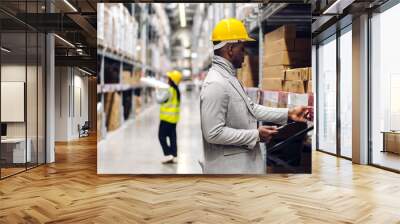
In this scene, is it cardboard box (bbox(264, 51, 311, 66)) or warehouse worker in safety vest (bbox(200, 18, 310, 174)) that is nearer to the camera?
warehouse worker in safety vest (bbox(200, 18, 310, 174))

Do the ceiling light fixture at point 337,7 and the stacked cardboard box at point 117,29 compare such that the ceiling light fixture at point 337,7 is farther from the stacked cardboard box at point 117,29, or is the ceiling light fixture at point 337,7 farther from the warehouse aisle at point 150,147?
the stacked cardboard box at point 117,29

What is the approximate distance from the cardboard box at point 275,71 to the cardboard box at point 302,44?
0.33m

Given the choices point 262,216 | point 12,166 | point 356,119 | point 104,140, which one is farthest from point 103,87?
point 356,119

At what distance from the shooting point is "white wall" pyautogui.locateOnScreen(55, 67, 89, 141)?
276 inches

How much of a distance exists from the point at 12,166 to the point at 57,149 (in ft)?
5.11

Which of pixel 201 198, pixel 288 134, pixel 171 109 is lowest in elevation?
pixel 201 198

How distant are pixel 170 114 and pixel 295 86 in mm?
1530

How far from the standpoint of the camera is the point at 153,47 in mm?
7316

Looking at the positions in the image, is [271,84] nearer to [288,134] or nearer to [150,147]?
[288,134]

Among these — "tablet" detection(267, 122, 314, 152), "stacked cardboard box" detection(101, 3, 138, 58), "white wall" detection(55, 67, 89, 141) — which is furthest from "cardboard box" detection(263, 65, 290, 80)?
"white wall" detection(55, 67, 89, 141)

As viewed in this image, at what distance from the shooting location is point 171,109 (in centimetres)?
551

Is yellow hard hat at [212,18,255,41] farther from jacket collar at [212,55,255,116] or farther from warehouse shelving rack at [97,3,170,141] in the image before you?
warehouse shelving rack at [97,3,170,141]

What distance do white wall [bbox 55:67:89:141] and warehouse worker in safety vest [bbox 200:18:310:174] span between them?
2449 millimetres

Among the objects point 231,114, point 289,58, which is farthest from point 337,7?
point 231,114
